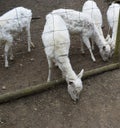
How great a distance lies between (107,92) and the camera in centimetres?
659

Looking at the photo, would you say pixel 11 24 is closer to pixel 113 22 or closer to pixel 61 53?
pixel 61 53

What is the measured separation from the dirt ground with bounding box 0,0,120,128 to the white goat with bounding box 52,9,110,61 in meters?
0.32

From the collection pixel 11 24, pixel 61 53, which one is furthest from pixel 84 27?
pixel 11 24

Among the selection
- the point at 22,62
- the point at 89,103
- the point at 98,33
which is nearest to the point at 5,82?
the point at 22,62

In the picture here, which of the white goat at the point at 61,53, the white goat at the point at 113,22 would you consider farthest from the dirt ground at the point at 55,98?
the white goat at the point at 113,22

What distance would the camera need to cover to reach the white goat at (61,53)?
6.21 m

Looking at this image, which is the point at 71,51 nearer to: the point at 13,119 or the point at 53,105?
the point at 53,105

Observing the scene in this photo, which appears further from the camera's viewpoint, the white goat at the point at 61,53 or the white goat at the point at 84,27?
the white goat at the point at 84,27

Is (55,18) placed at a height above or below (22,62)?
above

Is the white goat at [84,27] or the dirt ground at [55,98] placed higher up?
the white goat at [84,27]

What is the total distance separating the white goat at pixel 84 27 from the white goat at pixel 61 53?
0.44 metres

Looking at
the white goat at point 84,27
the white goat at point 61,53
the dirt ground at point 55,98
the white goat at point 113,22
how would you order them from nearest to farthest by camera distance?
1. the dirt ground at point 55,98
2. the white goat at point 61,53
3. the white goat at point 84,27
4. the white goat at point 113,22

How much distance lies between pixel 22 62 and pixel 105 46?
1895mm

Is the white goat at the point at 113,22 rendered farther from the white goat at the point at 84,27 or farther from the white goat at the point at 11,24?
the white goat at the point at 11,24
